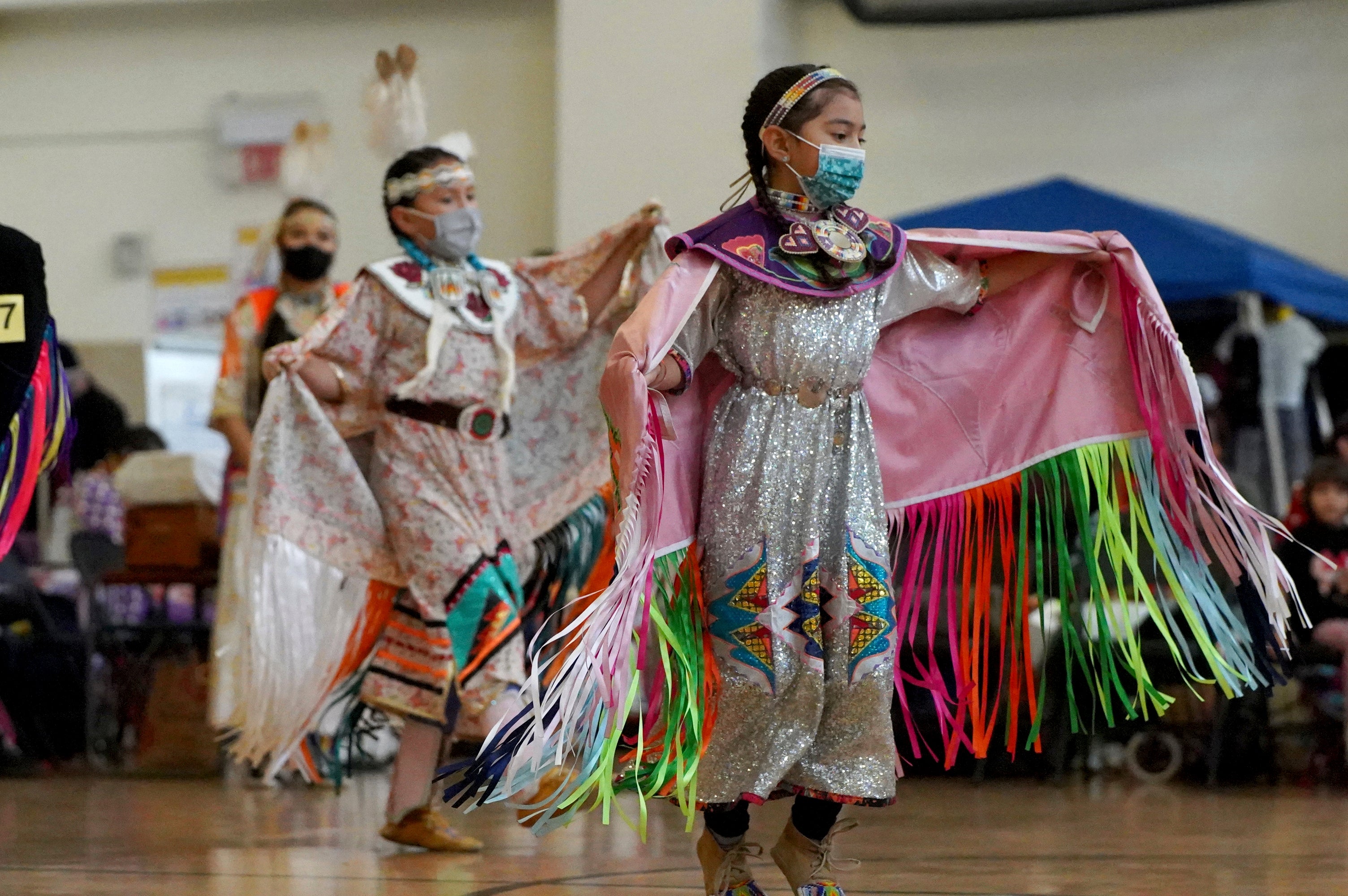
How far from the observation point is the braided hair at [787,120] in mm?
2383

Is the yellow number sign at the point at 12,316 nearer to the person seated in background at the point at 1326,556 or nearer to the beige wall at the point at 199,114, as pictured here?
the person seated in background at the point at 1326,556

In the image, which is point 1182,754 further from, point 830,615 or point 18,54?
point 18,54

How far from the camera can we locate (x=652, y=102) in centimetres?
719

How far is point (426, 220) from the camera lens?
344cm

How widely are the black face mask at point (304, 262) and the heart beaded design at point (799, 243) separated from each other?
2431mm

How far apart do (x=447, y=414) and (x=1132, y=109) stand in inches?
197

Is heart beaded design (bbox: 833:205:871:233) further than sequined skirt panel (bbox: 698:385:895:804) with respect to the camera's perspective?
Yes

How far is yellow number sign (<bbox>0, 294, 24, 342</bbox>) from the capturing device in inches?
107

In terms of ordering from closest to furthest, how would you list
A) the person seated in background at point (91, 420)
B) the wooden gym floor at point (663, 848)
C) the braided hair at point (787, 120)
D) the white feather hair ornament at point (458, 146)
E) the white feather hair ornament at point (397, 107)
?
the braided hair at point (787, 120) → the wooden gym floor at point (663, 848) → the white feather hair ornament at point (458, 146) → the white feather hair ornament at point (397, 107) → the person seated in background at point (91, 420)

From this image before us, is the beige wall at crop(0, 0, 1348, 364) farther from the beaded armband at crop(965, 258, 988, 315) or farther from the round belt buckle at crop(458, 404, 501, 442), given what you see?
the beaded armband at crop(965, 258, 988, 315)

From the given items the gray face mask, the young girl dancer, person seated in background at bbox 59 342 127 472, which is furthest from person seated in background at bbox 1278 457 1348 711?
person seated in background at bbox 59 342 127 472

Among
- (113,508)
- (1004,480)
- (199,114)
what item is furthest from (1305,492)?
(199,114)

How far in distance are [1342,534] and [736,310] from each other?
3003 mm

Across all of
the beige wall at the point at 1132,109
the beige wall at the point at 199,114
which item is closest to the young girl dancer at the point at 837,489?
the beige wall at the point at 1132,109
